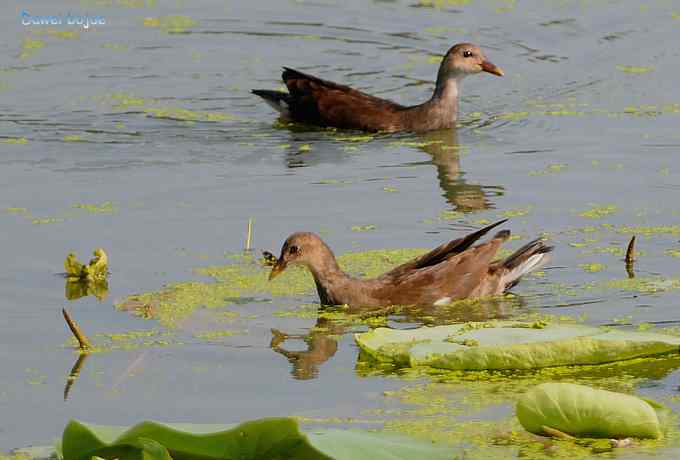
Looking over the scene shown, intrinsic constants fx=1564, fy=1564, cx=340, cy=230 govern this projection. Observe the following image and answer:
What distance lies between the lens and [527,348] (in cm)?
769

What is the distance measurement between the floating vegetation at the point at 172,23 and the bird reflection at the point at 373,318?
32.8 ft

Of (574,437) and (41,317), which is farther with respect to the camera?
(41,317)

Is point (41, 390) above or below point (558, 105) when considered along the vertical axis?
below

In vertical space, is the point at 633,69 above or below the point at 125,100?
above

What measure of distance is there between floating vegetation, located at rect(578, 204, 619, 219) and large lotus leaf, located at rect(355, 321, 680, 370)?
10.8 ft

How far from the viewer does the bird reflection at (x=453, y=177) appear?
11930 millimetres

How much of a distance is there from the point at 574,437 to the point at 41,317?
4034mm

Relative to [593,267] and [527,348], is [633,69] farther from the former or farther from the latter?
[527,348]

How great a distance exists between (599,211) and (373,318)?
2.59 meters

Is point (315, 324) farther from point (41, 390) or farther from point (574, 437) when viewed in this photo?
point (574, 437)

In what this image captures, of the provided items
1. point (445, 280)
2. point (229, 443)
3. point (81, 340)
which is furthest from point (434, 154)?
point (229, 443)

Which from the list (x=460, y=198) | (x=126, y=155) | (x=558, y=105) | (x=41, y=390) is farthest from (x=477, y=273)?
(x=558, y=105)

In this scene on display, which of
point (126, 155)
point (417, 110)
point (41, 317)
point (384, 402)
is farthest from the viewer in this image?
point (417, 110)

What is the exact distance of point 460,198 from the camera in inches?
476
